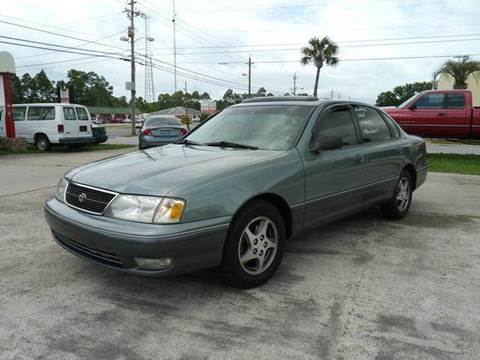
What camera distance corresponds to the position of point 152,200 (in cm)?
297

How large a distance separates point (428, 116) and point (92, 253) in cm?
1187

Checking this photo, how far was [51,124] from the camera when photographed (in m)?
16.1

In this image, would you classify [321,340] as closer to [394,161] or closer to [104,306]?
[104,306]

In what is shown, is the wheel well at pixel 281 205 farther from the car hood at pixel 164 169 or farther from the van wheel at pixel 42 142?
the van wheel at pixel 42 142

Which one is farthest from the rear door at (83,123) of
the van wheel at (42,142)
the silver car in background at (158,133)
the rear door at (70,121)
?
the silver car in background at (158,133)

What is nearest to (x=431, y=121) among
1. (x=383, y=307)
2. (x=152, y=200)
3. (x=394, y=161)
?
(x=394, y=161)

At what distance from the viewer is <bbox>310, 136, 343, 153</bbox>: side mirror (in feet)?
13.0

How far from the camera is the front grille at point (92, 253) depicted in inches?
120

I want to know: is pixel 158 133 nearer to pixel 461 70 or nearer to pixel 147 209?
pixel 147 209

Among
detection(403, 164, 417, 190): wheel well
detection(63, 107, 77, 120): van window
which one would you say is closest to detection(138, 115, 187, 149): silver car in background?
detection(63, 107, 77, 120): van window

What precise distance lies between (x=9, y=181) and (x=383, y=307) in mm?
7957

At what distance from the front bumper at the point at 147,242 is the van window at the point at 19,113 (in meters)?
15.5

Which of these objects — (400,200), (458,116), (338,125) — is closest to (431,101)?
(458,116)

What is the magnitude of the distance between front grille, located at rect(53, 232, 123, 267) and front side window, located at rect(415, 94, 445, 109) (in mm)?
11929
